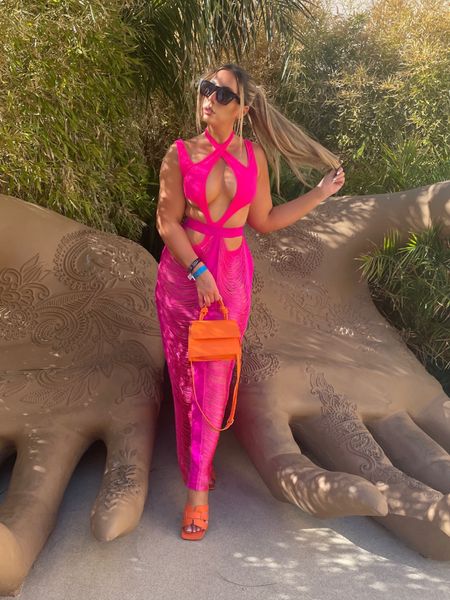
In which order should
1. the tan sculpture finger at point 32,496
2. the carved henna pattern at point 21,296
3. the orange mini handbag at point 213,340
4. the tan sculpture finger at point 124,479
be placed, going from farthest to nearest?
the carved henna pattern at point 21,296 → the orange mini handbag at point 213,340 → the tan sculpture finger at point 124,479 → the tan sculpture finger at point 32,496

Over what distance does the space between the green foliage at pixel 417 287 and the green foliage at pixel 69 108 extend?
1.23 meters

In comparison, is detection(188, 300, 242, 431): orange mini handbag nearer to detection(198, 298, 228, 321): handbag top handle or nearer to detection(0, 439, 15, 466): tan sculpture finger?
detection(198, 298, 228, 321): handbag top handle

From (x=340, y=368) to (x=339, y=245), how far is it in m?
0.59

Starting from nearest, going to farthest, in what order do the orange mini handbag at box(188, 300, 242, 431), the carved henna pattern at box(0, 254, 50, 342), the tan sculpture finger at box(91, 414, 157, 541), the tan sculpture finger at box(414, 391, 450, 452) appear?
the tan sculpture finger at box(91, 414, 157, 541)
the orange mini handbag at box(188, 300, 242, 431)
the tan sculpture finger at box(414, 391, 450, 452)
the carved henna pattern at box(0, 254, 50, 342)

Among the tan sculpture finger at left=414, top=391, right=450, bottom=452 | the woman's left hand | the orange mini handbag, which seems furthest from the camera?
the tan sculpture finger at left=414, top=391, right=450, bottom=452

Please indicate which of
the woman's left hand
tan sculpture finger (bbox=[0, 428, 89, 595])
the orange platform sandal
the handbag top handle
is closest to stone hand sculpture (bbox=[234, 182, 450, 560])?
the orange platform sandal

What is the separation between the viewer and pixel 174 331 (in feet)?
7.68

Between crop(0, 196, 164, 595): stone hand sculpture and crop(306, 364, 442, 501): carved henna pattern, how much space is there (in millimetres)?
637

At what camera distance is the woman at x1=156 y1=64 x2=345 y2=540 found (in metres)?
2.18

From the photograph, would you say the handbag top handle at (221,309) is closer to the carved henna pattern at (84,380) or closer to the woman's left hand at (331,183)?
the woman's left hand at (331,183)

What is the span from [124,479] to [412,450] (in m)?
1.00

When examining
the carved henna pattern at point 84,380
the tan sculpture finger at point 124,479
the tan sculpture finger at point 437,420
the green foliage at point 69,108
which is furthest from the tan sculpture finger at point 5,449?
the tan sculpture finger at point 437,420

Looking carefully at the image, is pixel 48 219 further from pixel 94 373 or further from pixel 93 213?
pixel 94 373

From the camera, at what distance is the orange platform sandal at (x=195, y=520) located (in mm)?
2266
